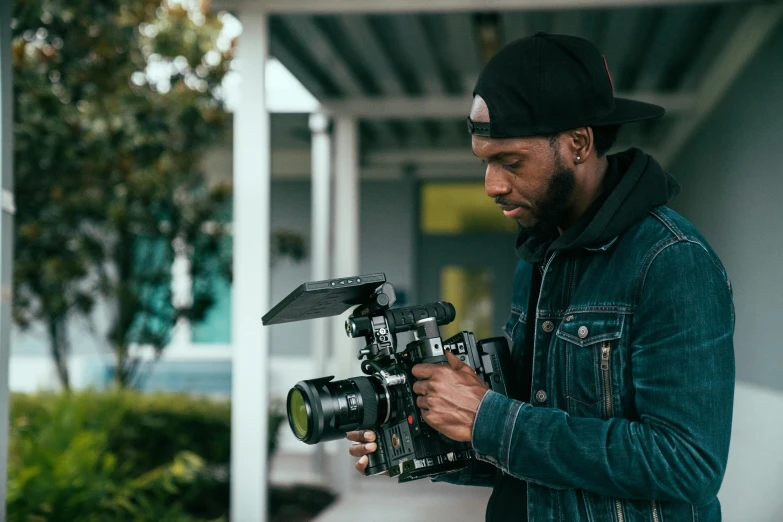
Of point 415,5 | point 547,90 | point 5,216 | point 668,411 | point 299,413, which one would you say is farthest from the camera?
point 415,5

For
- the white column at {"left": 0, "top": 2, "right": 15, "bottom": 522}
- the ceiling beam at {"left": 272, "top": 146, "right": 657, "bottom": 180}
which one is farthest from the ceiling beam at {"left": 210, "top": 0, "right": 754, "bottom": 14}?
the ceiling beam at {"left": 272, "top": 146, "right": 657, "bottom": 180}

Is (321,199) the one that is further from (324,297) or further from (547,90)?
(547,90)

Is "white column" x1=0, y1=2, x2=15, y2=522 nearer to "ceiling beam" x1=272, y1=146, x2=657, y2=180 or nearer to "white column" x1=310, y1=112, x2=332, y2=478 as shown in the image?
"white column" x1=310, y1=112, x2=332, y2=478

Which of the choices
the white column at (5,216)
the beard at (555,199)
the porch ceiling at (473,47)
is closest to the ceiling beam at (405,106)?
the porch ceiling at (473,47)

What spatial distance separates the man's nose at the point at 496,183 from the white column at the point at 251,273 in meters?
3.12

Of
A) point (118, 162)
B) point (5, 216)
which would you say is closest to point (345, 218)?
point (118, 162)

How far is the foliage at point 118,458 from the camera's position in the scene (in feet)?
13.4

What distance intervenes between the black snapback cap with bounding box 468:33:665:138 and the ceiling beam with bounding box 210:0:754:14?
3206 millimetres

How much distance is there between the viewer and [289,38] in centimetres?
585

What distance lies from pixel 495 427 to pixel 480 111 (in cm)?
51

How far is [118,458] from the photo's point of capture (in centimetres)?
644

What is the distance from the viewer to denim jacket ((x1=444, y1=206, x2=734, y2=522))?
4.12 ft

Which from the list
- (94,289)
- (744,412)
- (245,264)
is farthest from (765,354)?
(94,289)

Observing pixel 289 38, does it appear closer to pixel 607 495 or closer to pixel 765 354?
pixel 765 354
